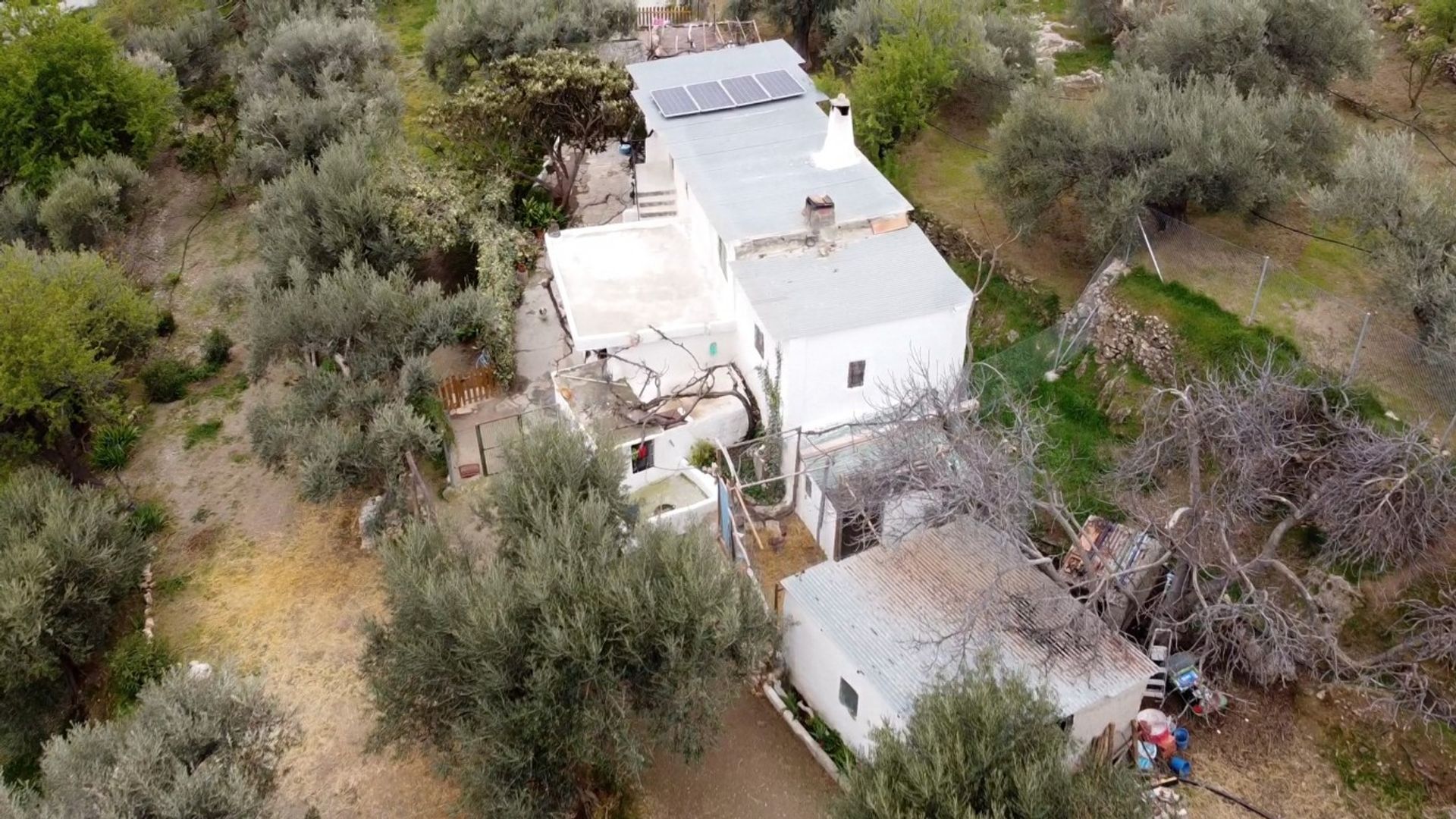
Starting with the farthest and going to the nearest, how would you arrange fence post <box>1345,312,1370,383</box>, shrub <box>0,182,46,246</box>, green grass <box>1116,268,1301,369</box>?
shrub <box>0,182,46,246</box> → green grass <box>1116,268,1301,369</box> → fence post <box>1345,312,1370,383</box>

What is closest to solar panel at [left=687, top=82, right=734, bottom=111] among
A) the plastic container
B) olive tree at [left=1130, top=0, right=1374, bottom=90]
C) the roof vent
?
the roof vent

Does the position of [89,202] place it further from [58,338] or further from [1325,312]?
[1325,312]

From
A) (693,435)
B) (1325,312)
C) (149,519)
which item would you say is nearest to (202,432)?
(149,519)

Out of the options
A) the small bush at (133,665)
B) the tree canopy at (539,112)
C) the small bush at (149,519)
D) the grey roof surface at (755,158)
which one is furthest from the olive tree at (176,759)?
the tree canopy at (539,112)

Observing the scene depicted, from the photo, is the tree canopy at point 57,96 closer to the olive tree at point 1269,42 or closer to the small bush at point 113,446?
the small bush at point 113,446

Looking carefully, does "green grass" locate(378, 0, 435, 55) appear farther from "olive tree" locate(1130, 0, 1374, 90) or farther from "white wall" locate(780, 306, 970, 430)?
"white wall" locate(780, 306, 970, 430)
